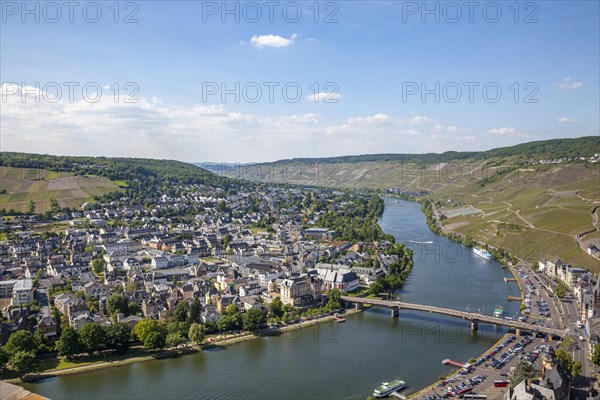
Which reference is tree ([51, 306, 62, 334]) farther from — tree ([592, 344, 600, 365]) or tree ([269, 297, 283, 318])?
tree ([592, 344, 600, 365])

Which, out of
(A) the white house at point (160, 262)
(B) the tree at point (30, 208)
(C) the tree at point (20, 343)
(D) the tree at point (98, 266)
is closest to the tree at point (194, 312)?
(C) the tree at point (20, 343)

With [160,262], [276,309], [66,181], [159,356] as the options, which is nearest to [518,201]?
[276,309]

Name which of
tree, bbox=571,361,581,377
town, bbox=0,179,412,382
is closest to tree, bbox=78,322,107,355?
town, bbox=0,179,412,382

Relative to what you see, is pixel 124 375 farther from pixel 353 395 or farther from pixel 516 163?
pixel 516 163

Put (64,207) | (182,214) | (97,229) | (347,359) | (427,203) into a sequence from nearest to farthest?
(347,359)
(97,229)
(64,207)
(182,214)
(427,203)

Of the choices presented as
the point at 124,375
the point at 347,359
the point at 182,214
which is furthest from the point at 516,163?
the point at 124,375

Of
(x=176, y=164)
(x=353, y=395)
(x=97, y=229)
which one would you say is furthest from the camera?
(x=176, y=164)

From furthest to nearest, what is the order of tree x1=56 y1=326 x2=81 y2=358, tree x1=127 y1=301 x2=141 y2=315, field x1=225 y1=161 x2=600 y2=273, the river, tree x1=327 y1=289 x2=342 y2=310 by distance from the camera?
field x1=225 y1=161 x2=600 y2=273, tree x1=327 y1=289 x2=342 y2=310, tree x1=127 y1=301 x2=141 y2=315, tree x1=56 y1=326 x2=81 y2=358, the river

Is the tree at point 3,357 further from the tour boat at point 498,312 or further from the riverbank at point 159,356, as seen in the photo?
the tour boat at point 498,312
